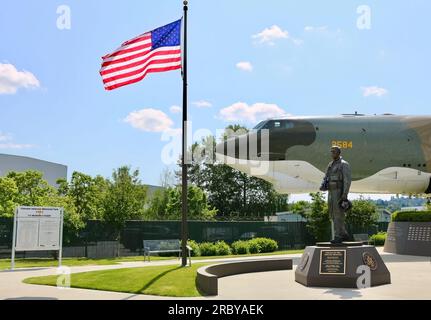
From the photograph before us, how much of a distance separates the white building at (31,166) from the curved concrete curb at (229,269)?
81.9 meters

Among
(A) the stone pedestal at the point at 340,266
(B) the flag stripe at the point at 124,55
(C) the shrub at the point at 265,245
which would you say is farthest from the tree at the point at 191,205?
(A) the stone pedestal at the point at 340,266

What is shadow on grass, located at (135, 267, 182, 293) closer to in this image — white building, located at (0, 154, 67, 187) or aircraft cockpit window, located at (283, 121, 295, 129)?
aircraft cockpit window, located at (283, 121, 295, 129)

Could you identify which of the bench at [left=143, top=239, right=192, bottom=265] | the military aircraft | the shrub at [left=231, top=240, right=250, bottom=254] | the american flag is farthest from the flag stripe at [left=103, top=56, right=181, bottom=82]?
the shrub at [left=231, top=240, right=250, bottom=254]

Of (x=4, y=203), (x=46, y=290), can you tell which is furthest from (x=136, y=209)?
(x=46, y=290)

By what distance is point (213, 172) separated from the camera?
72.8 meters

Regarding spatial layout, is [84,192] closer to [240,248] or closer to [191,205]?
[191,205]

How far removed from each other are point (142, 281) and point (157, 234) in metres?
17.4

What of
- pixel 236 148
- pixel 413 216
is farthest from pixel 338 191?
pixel 413 216

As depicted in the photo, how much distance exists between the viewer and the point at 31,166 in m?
93.0

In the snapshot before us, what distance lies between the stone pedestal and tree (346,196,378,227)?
24931mm

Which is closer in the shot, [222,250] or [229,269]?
[229,269]

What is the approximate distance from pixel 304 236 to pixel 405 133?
→ 13.7 meters
